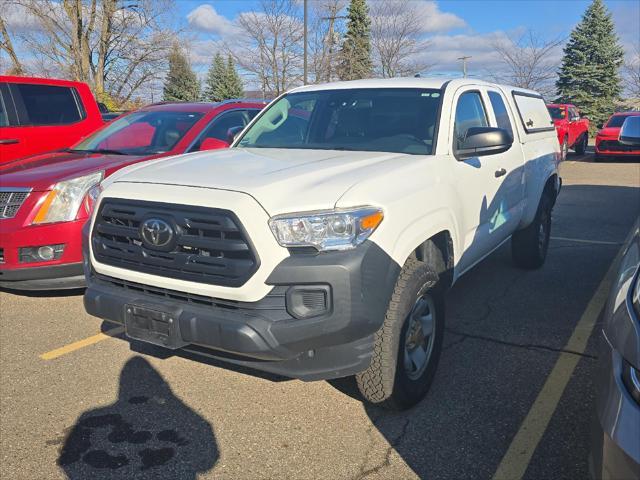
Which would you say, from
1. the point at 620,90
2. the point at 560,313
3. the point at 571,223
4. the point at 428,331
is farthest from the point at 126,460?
the point at 620,90

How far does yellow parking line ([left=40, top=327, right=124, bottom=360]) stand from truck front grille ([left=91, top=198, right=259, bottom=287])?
1323mm

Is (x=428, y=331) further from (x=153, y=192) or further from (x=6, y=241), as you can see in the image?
(x=6, y=241)

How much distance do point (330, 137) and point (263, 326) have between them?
2.00m

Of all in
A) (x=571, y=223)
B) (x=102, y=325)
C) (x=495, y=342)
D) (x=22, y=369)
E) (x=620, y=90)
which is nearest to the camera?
(x=22, y=369)

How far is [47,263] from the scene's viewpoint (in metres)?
4.65

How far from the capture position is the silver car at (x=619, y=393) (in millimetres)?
1656

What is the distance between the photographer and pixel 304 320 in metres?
2.62

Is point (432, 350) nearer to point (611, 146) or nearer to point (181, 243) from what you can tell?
point (181, 243)

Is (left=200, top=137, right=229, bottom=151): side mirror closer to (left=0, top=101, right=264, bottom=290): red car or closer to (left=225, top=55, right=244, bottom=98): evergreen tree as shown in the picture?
(left=0, top=101, right=264, bottom=290): red car

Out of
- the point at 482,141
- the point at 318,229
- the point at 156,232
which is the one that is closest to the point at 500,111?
the point at 482,141

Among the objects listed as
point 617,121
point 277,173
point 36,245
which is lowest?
point 617,121

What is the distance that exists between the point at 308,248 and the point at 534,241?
381 cm

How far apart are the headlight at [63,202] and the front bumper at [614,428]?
415 cm

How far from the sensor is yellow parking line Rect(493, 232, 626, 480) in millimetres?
2740
